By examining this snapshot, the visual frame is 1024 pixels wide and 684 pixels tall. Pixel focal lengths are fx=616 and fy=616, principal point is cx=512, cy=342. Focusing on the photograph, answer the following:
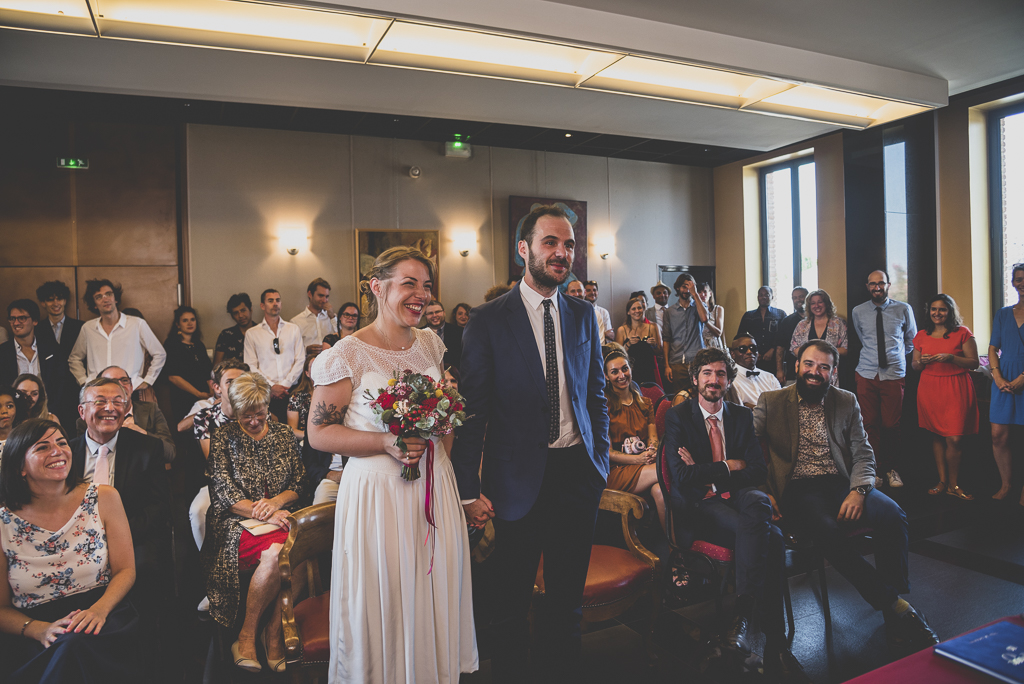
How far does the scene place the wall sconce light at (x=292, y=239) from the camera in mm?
7469

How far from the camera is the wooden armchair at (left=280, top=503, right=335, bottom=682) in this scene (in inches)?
82.8

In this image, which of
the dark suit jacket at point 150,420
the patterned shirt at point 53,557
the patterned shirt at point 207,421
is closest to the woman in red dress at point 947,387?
the patterned shirt at point 207,421

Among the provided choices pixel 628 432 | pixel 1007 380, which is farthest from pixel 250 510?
pixel 1007 380

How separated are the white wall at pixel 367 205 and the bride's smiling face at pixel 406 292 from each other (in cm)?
594

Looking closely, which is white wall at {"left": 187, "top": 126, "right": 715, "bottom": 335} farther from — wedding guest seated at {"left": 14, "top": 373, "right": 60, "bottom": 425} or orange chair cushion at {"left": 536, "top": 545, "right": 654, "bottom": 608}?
orange chair cushion at {"left": 536, "top": 545, "right": 654, "bottom": 608}

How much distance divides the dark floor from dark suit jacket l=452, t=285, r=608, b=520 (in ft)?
3.35

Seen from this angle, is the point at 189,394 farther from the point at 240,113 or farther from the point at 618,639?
the point at 618,639

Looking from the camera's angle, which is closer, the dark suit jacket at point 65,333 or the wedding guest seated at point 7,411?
the wedding guest seated at point 7,411

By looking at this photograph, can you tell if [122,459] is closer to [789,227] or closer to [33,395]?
[33,395]

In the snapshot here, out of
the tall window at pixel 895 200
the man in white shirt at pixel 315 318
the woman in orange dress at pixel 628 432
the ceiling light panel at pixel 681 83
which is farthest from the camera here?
the tall window at pixel 895 200

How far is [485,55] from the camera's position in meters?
4.66

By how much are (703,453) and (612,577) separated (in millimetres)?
884

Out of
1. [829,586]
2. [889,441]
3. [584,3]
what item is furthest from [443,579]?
[889,441]

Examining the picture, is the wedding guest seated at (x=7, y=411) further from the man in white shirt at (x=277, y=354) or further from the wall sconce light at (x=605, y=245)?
the wall sconce light at (x=605, y=245)
